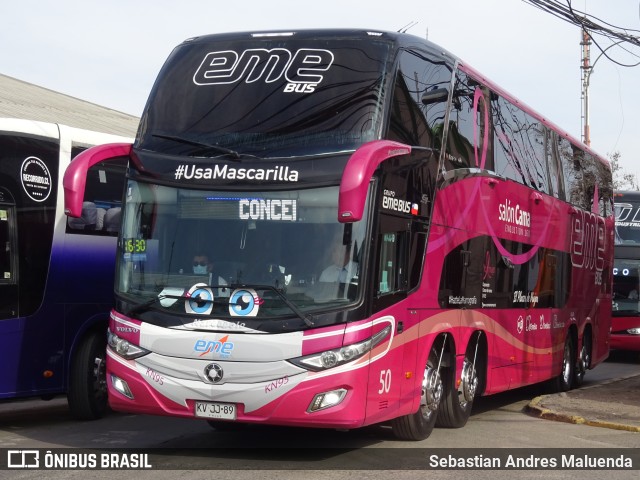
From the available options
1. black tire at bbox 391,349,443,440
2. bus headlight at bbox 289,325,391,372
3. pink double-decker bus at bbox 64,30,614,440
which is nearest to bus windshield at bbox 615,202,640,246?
pink double-decker bus at bbox 64,30,614,440

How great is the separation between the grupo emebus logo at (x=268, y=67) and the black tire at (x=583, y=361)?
32.5ft

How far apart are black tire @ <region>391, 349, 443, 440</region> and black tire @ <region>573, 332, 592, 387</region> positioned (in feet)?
24.4

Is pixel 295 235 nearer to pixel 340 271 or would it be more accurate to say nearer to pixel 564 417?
pixel 340 271

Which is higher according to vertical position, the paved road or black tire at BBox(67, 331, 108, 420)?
black tire at BBox(67, 331, 108, 420)

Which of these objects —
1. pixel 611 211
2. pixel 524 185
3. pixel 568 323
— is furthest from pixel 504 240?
pixel 611 211

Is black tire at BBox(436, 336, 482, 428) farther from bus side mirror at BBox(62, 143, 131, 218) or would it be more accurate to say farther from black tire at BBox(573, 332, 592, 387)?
black tire at BBox(573, 332, 592, 387)

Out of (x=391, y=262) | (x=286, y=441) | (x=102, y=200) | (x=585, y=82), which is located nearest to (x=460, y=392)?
(x=286, y=441)

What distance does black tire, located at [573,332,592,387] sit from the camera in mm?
18516

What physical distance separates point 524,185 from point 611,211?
7.05 metres

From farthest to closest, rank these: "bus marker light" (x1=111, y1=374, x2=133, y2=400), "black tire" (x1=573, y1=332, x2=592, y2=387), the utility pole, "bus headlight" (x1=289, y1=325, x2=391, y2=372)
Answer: the utility pole, "black tire" (x1=573, y1=332, x2=592, y2=387), "bus marker light" (x1=111, y1=374, x2=133, y2=400), "bus headlight" (x1=289, y1=325, x2=391, y2=372)

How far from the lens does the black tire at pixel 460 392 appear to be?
12031 millimetres

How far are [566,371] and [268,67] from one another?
9565mm

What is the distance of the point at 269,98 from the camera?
404 inches

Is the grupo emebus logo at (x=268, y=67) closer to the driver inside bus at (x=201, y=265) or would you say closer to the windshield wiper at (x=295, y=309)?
the driver inside bus at (x=201, y=265)
